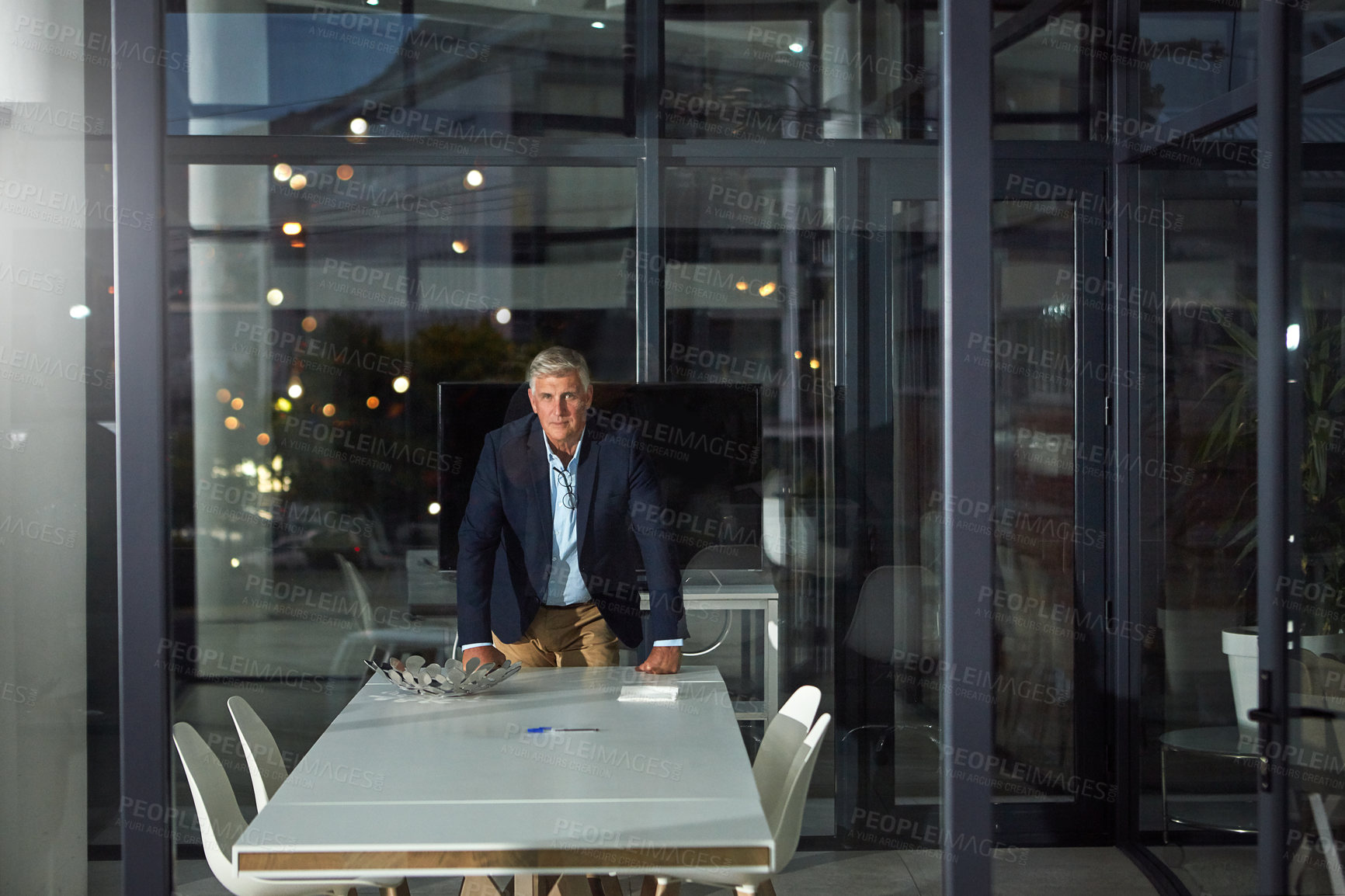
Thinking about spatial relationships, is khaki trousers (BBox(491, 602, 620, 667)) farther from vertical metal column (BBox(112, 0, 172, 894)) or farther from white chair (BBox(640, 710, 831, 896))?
vertical metal column (BBox(112, 0, 172, 894))

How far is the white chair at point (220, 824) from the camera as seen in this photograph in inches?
112

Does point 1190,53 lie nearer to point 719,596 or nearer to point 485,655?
point 719,596

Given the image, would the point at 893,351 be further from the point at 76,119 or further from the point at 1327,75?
the point at 76,119

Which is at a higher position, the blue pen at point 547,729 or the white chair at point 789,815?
the blue pen at point 547,729

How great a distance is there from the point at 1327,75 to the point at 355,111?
3447 mm

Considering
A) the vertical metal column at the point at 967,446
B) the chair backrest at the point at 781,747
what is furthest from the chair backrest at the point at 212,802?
the vertical metal column at the point at 967,446

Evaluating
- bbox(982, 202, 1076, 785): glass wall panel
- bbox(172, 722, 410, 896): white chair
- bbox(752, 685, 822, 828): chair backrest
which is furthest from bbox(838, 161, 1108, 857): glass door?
bbox(172, 722, 410, 896): white chair

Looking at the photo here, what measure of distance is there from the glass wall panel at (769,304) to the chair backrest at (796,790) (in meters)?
1.77

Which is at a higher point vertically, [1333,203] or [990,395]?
[1333,203]

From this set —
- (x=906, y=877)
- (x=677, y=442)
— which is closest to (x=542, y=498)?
(x=677, y=442)

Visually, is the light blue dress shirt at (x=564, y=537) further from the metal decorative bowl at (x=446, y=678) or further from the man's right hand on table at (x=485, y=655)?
the metal decorative bowl at (x=446, y=678)

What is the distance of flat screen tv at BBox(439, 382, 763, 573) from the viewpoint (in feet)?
14.9

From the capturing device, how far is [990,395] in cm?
238

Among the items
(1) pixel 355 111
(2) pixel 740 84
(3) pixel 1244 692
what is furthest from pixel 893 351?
(1) pixel 355 111
